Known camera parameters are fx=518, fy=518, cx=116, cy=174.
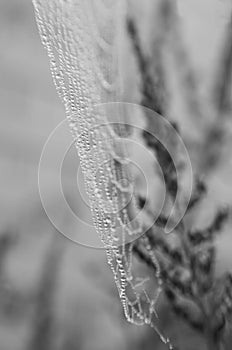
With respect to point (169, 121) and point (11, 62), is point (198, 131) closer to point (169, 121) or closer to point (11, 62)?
point (169, 121)

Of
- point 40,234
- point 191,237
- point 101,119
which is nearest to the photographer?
point 191,237

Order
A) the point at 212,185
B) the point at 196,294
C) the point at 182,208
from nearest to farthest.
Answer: the point at 196,294, the point at 182,208, the point at 212,185

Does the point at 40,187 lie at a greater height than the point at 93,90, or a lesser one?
lesser

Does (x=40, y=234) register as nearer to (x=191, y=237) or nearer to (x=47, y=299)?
(x=47, y=299)

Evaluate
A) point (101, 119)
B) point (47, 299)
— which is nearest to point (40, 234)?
point (47, 299)

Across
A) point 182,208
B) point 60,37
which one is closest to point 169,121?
point 182,208

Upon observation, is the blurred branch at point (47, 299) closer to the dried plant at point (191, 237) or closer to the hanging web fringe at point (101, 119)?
the hanging web fringe at point (101, 119)

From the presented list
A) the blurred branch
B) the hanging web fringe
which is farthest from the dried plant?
the blurred branch
